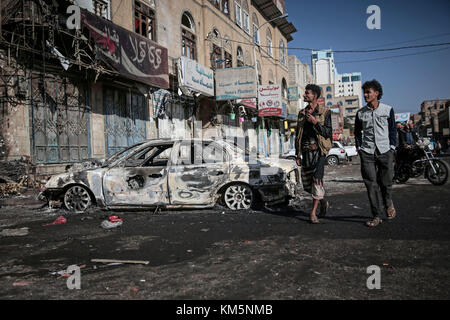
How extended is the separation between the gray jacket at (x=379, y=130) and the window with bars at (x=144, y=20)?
12.4 metres

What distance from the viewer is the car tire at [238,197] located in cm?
630

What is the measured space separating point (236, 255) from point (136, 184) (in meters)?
3.36

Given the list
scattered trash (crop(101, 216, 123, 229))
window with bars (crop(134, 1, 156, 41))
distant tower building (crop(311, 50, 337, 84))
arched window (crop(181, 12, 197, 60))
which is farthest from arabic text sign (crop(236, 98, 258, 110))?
distant tower building (crop(311, 50, 337, 84))

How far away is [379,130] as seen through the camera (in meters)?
4.89

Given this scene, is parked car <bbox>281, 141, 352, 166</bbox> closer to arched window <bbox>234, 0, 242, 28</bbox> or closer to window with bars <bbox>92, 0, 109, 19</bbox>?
arched window <bbox>234, 0, 242, 28</bbox>

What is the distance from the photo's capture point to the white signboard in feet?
50.1

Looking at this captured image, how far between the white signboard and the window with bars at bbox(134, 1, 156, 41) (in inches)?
80.3

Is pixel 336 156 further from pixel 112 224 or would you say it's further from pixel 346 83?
pixel 346 83

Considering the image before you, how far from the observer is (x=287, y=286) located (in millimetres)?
2713

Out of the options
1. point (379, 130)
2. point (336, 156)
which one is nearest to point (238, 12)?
point (336, 156)

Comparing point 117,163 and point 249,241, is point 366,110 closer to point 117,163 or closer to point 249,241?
point 249,241
